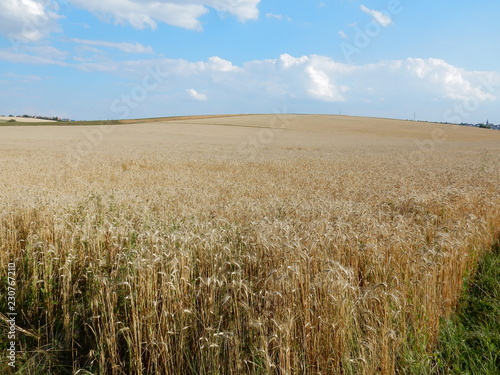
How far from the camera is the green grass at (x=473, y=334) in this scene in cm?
350

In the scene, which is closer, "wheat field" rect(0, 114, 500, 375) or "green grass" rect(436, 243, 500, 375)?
"wheat field" rect(0, 114, 500, 375)

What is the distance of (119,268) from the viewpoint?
4316 mm

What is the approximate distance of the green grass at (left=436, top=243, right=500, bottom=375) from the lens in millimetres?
3500

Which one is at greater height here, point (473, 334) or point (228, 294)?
point (228, 294)

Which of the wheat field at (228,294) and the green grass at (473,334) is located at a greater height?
the wheat field at (228,294)

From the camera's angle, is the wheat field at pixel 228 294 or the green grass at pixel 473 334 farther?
the green grass at pixel 473 334

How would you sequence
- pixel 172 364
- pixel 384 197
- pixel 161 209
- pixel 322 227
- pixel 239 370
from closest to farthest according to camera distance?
pixel 239 370
pixel 172 364
pixel 322 227
pixel 161 209
pixel 384 197

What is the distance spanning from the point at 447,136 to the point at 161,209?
71.6 meters

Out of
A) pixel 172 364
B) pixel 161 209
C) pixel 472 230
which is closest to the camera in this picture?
pixel 172 364

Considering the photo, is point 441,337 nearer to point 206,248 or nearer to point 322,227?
point 322,227

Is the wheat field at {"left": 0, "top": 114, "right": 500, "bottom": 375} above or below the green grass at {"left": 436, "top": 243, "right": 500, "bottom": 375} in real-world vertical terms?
above

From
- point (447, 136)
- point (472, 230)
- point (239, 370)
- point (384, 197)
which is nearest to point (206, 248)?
point (239, 370)

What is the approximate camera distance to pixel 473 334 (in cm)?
392

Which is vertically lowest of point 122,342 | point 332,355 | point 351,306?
point 122,342
